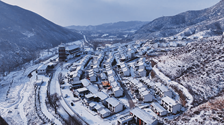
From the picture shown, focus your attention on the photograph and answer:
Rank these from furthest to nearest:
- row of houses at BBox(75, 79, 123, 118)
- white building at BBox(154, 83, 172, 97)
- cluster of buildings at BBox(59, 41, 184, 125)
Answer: white building at BBox(154, 83, 172, 97)
row of houses at BBox(75, 79, 123, 118)
cluster of buildings at BBox(59, 41, 184, 125)

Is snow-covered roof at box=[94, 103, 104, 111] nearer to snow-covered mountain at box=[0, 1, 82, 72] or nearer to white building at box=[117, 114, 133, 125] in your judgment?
white building at box=[117, 114, 133, 125]

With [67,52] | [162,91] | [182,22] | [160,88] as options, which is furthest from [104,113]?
[182,22]

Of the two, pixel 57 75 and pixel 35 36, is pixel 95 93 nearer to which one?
pixel 57 75

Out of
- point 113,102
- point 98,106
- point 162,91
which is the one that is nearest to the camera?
point 98,106

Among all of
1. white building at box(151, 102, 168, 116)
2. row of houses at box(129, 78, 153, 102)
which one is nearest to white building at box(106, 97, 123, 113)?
row of houses at box(129, 78, 153, 102)

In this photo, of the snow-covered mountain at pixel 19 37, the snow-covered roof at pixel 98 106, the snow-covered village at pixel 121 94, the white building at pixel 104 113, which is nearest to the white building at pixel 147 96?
the snow-covered village at pixel 121 94

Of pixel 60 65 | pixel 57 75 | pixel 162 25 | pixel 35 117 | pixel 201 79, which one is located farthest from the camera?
pixel 162 25

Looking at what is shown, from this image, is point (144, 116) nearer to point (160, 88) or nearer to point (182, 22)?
point (160, 88)

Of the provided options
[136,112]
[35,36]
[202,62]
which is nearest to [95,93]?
[136,112]
